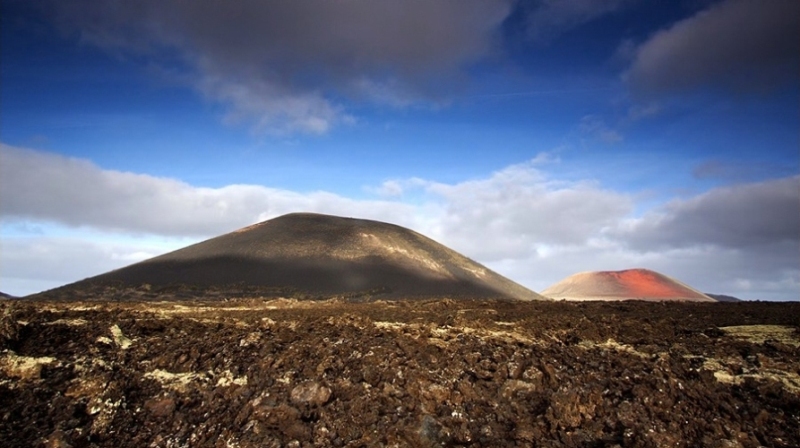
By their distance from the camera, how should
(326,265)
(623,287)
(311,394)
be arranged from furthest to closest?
1. (623,287)
2. (326,265)
3. (311,394)

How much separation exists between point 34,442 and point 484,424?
23.6 feet

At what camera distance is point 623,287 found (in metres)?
85.9

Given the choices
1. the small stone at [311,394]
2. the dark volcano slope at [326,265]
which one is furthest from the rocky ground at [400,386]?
the dark volcano slope at [326,265]

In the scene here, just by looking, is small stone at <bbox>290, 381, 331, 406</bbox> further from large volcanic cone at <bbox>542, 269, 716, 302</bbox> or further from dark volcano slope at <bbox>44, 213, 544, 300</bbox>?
large volcanic cone at <bbox>542, 269, 716, 302</bbox>

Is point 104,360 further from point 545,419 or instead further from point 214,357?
point 545,419

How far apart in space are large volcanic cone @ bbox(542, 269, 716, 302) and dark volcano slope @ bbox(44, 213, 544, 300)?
93.6 ft

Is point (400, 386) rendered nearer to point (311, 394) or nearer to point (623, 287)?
point (311, 394)

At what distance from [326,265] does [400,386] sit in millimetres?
43682

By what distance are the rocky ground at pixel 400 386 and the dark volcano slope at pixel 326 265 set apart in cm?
3148

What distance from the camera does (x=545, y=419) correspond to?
25.5 feet

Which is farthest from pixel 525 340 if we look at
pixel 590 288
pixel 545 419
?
pixel 590 288

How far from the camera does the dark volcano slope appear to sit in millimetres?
46375

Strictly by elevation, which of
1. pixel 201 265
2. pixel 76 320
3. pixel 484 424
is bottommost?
pixel 484 424

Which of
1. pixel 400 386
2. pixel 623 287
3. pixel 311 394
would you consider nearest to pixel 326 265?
pixel 311 394
